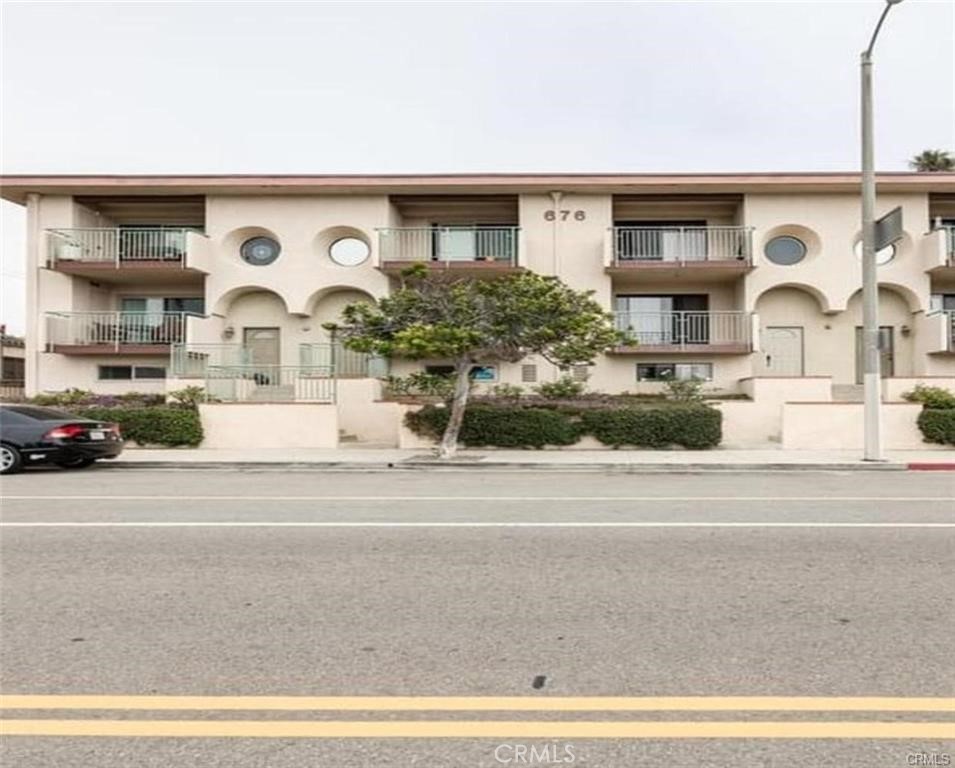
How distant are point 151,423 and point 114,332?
6.43 m

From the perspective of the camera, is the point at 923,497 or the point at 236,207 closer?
the point at 923,497

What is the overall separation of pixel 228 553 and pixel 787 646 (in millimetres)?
4475

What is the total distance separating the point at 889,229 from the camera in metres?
13.9

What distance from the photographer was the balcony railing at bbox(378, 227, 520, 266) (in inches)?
869

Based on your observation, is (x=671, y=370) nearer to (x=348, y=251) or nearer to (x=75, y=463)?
(x=348, y=251)

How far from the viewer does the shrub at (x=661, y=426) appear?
17188 millimetres

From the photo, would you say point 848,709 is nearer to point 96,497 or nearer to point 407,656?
point 407,656

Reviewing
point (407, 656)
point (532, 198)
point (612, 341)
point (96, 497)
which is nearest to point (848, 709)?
point (407, 656)

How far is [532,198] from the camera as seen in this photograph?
22422 millimetres

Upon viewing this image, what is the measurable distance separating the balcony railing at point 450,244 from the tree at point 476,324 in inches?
253

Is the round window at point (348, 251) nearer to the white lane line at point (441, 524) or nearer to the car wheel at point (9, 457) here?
the car wheel at point (9, 457)

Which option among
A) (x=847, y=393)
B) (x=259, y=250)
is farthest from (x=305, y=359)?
(x=847, y=393)

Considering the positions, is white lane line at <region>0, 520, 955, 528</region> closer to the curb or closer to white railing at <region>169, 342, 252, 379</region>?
the curb

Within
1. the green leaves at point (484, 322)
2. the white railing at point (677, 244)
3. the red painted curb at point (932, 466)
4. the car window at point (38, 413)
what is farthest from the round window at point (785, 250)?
the car window at point (38, 413)
